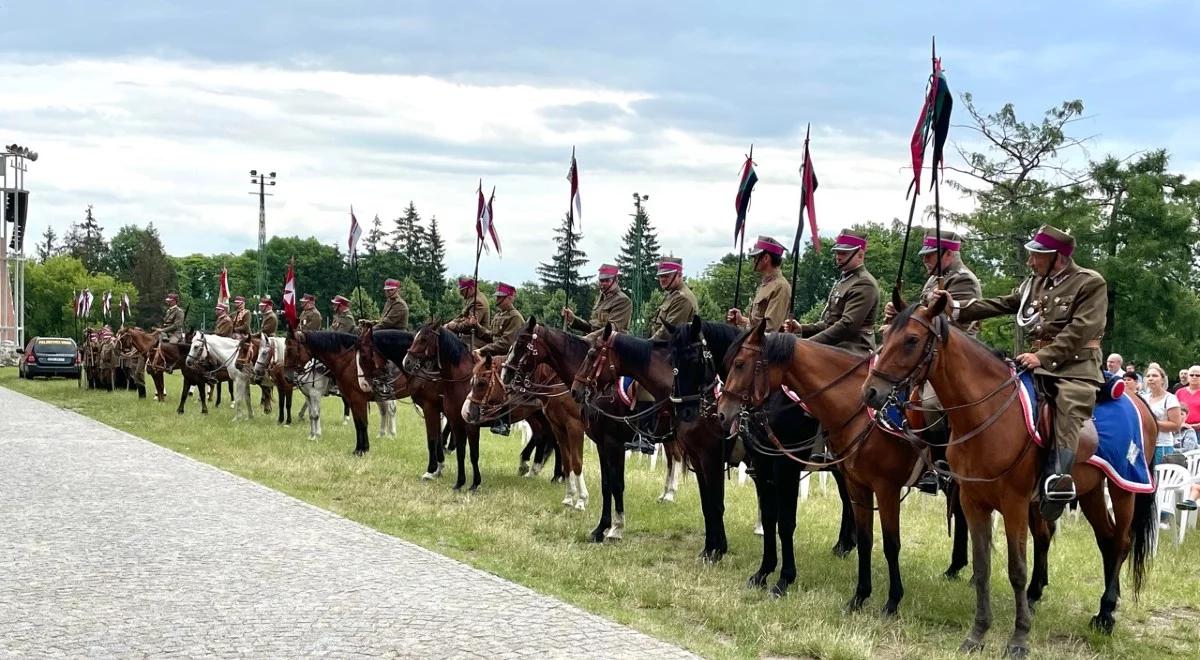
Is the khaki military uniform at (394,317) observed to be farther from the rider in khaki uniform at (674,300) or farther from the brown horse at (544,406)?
the rider in khaki uniform at (674,300)

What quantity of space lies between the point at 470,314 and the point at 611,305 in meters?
4.65

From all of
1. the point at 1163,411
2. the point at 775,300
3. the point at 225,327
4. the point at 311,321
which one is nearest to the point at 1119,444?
the point at 775,300

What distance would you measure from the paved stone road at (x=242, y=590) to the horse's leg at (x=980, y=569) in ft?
7.49

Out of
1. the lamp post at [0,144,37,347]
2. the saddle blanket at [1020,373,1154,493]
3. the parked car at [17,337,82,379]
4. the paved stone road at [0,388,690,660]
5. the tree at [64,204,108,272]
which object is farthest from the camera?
the tree at [64,204,108,272]

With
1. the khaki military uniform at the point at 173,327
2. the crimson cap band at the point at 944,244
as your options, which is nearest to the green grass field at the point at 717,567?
the crimson cap band at the point at 944,244

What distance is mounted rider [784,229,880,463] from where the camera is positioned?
991 cm

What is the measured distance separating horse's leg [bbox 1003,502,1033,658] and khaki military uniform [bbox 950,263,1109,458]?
1.99 ft

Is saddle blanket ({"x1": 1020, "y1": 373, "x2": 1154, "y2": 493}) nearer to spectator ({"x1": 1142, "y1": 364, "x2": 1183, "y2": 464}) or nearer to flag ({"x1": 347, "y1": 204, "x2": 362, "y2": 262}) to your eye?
spectator ({"x1": 1142, "y1": 364, "x2": 1183, "y2": 464})

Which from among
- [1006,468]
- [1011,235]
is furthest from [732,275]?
[1006,468]

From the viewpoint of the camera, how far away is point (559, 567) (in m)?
10.1

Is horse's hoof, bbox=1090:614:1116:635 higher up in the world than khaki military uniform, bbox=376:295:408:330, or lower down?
lower down

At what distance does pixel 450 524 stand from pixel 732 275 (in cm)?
6800

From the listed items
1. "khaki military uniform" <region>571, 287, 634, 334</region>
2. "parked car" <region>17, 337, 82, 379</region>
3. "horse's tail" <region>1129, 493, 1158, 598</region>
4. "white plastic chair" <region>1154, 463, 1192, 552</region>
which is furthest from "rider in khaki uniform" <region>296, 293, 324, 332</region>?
"parked car" <region>17, 337, 82, 379</region>

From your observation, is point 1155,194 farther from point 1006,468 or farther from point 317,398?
point 1006,468
